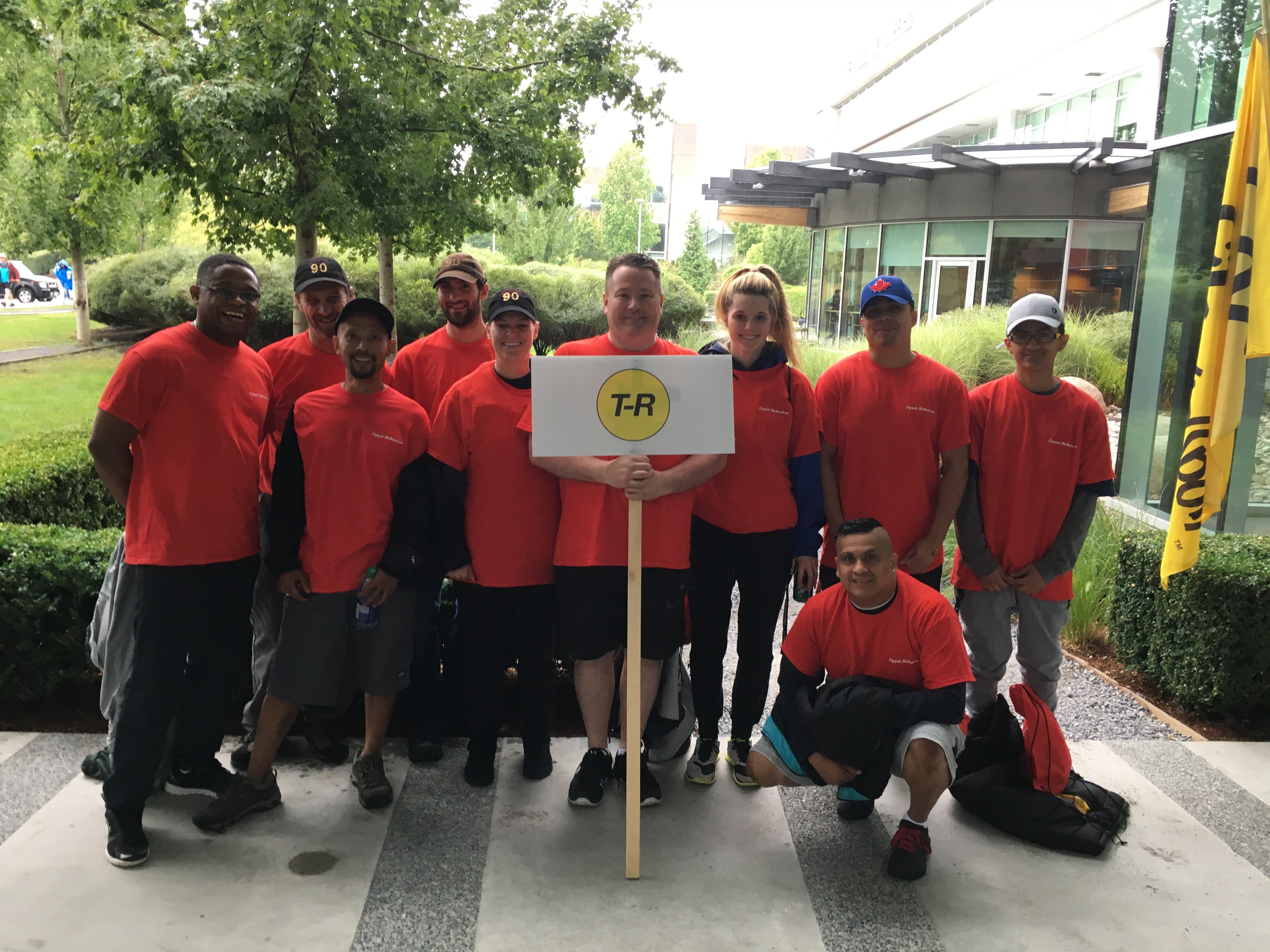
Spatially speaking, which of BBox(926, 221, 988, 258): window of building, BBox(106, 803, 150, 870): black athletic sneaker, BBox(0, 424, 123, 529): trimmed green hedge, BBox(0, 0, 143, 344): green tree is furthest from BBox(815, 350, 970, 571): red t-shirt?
BBox(926, 221, 988, 258): window of building

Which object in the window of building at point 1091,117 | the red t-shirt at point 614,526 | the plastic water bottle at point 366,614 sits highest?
the window of building at point 1091,117

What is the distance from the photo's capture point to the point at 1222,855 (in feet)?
11.6

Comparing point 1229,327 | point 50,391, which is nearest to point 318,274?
point 1229,327

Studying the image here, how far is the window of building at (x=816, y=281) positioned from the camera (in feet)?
97.8

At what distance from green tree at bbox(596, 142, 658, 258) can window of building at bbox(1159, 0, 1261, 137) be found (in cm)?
3844

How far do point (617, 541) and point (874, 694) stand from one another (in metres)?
1.09

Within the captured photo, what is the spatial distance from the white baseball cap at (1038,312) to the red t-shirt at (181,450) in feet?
9.93

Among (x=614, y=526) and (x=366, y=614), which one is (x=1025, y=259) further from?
(x=366, y=614)

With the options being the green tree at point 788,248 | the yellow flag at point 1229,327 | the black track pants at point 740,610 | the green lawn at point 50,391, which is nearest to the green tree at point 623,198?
the green tree at point 788,248

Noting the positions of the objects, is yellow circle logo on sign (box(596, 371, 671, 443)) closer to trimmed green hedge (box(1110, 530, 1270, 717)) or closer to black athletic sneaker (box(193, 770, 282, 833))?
black athletic sneaker (box(193, 770, 282, 833))

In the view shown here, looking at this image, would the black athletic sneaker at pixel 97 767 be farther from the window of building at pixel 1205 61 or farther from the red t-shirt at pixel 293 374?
the window of building at pixel 1205 61

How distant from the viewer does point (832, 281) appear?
28.9 metres

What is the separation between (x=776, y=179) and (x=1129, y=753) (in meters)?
21.4

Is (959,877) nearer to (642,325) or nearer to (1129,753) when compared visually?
(1129,753)
